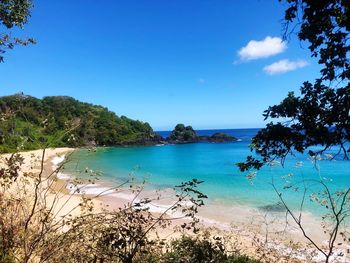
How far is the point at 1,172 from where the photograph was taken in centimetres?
431

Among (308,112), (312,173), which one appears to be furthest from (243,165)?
(312,173)

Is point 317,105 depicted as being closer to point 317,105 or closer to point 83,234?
point 317,105

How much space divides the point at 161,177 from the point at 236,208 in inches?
599

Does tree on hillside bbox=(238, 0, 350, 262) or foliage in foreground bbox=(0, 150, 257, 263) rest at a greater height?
tree on hillside bbox=(238, 0, 350, 262)

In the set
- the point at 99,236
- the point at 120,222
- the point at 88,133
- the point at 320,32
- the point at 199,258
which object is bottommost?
the point at 199,258

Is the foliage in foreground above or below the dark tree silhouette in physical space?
below

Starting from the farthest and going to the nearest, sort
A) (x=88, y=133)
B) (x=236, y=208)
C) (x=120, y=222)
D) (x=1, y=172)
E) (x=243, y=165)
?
(x=236, y=208), (x=88, y=133), (x=243, y=165), (x=1, y=172), (x=120, y=222)

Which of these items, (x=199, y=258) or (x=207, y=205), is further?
(x=207, y=205)

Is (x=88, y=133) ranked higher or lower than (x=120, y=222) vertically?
higher

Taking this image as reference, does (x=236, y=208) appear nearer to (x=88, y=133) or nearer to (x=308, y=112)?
(x=88, y=133)

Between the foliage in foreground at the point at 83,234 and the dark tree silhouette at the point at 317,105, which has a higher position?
the dark tree silhouette at the point at 317,105

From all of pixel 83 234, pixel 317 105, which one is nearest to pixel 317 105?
pixel 317 105

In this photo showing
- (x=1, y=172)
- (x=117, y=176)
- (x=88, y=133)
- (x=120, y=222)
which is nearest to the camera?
(x=120, y=222)

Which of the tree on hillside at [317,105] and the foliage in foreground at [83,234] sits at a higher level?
the tree on hillside at [317,105]
